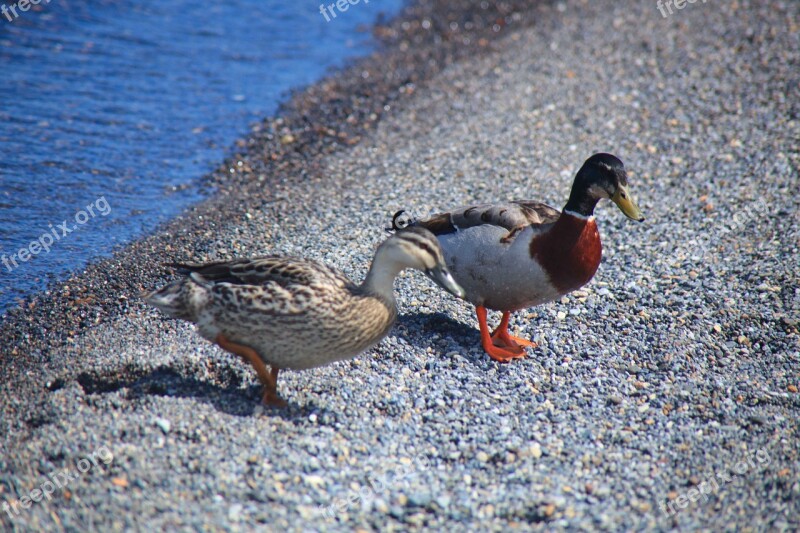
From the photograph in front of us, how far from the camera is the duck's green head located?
5.50m

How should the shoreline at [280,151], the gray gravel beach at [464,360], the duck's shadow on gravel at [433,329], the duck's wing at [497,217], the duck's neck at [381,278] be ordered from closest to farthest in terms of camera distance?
the gray gravel beach at [464,360] → the duck's neck at [381,278] → the duck's wing at [497,217] → the duck's shadow on gravel at [433,329] → the shoreline at [280,151]

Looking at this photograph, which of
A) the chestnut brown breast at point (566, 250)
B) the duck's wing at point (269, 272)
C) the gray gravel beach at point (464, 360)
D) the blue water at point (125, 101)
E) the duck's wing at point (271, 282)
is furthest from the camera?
the blue water at point (125, 101)

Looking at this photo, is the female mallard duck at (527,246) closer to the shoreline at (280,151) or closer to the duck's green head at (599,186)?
the duck's green head at (599,186)

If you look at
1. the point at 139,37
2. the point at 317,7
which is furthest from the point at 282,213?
the point at 317,7

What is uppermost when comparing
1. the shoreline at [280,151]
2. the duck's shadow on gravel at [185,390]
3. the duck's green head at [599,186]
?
the duck's green head at [599,186]

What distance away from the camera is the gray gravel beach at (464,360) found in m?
4.14

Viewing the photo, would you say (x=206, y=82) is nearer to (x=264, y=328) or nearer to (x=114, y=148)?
(x=114, y=148)

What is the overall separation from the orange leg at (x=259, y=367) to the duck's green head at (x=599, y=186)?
2.37m

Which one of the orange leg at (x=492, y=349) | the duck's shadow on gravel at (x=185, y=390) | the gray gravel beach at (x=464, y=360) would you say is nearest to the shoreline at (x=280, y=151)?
the gray gravel beach at (x=464, y=360)

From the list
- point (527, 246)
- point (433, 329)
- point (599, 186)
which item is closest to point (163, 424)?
point (433, 329)

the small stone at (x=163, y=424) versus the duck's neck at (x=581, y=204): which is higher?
the duck's neck at (x=581, y=204)

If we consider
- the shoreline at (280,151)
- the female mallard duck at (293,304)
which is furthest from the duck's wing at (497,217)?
the shoreline at (280,151)

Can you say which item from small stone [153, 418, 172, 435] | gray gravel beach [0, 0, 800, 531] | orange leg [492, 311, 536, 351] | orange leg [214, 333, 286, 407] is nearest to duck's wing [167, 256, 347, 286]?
orange leg [214, 333, 286, 407]

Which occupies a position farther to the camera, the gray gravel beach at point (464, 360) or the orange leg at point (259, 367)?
the orange leg at point (259, 367)
